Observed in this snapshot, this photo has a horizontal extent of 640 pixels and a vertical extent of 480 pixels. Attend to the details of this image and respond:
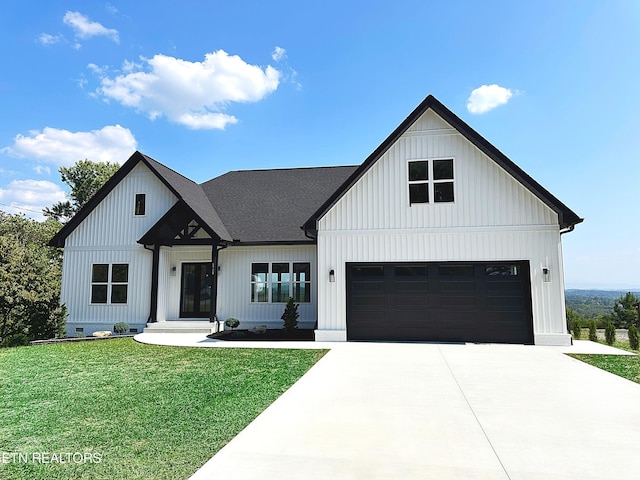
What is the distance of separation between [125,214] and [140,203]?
0.74 metres

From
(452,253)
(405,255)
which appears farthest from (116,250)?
(452,253)

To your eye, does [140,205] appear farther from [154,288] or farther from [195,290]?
[195,290]

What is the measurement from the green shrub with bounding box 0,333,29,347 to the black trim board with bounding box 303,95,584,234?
10.5 m

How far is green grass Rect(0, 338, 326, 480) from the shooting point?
11.6 feet

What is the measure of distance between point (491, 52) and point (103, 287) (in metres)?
16.6

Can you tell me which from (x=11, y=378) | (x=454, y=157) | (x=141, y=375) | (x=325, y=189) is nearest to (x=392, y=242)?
(x=454, y=157)

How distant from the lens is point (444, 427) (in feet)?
14.6

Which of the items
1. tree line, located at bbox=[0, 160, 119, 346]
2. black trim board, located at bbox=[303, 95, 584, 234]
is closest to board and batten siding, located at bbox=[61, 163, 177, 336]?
tree line, located at bbox=[0, 160, 119, 346]

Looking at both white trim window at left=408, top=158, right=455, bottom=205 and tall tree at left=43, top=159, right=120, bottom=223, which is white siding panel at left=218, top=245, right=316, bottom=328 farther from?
tall tree at left=43, top=159, right=120, bottom=223

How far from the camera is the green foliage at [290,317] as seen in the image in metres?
13.0

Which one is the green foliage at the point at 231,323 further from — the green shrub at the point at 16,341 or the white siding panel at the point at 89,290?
the green shrub at the point at 16,341

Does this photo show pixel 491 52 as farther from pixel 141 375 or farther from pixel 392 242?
pixel 141 375

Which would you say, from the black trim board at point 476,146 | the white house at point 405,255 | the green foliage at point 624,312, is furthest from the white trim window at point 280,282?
the green foliage at point 624,312

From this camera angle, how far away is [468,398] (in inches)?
223
